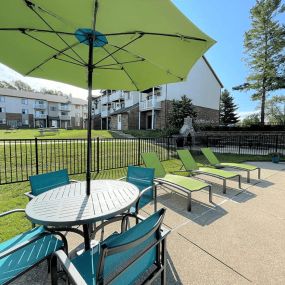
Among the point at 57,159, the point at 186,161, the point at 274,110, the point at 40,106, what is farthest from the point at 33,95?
the point at 186,161

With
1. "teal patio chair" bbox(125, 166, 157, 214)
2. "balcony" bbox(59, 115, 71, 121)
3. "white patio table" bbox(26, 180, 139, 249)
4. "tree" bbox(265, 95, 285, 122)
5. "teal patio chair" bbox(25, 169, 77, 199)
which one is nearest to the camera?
"white patio table" bbox(26, 180, 139, 249)

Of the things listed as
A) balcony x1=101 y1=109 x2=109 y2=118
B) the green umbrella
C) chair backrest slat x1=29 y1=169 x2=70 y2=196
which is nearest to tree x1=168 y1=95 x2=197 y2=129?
the green umbrella

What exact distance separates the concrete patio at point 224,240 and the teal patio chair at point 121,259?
81 centimetres

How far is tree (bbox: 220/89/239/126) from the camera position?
120ft

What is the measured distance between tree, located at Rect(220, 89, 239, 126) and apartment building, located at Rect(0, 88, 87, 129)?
35.5 metres

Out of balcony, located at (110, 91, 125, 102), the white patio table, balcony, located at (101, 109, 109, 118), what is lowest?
the white patio table

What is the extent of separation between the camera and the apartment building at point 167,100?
2416cm

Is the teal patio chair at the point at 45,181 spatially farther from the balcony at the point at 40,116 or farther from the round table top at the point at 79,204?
the balcony at the point at 40,116

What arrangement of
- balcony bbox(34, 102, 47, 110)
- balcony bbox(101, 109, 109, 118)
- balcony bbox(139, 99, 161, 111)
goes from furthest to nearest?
balcony bbox(34, 102, 47, 110) → balcony bbox(101, 109, 109, 118) → balcony bbox(139, 99, 161, 111)

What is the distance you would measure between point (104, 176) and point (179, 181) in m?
3.28

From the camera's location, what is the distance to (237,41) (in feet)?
70.9

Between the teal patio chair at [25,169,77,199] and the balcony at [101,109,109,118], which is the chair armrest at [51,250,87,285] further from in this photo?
the balcony at [101,109,109,118]

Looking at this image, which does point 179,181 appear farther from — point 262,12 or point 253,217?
point 262,12

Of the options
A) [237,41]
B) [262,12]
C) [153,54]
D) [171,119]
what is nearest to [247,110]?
[237,41]
